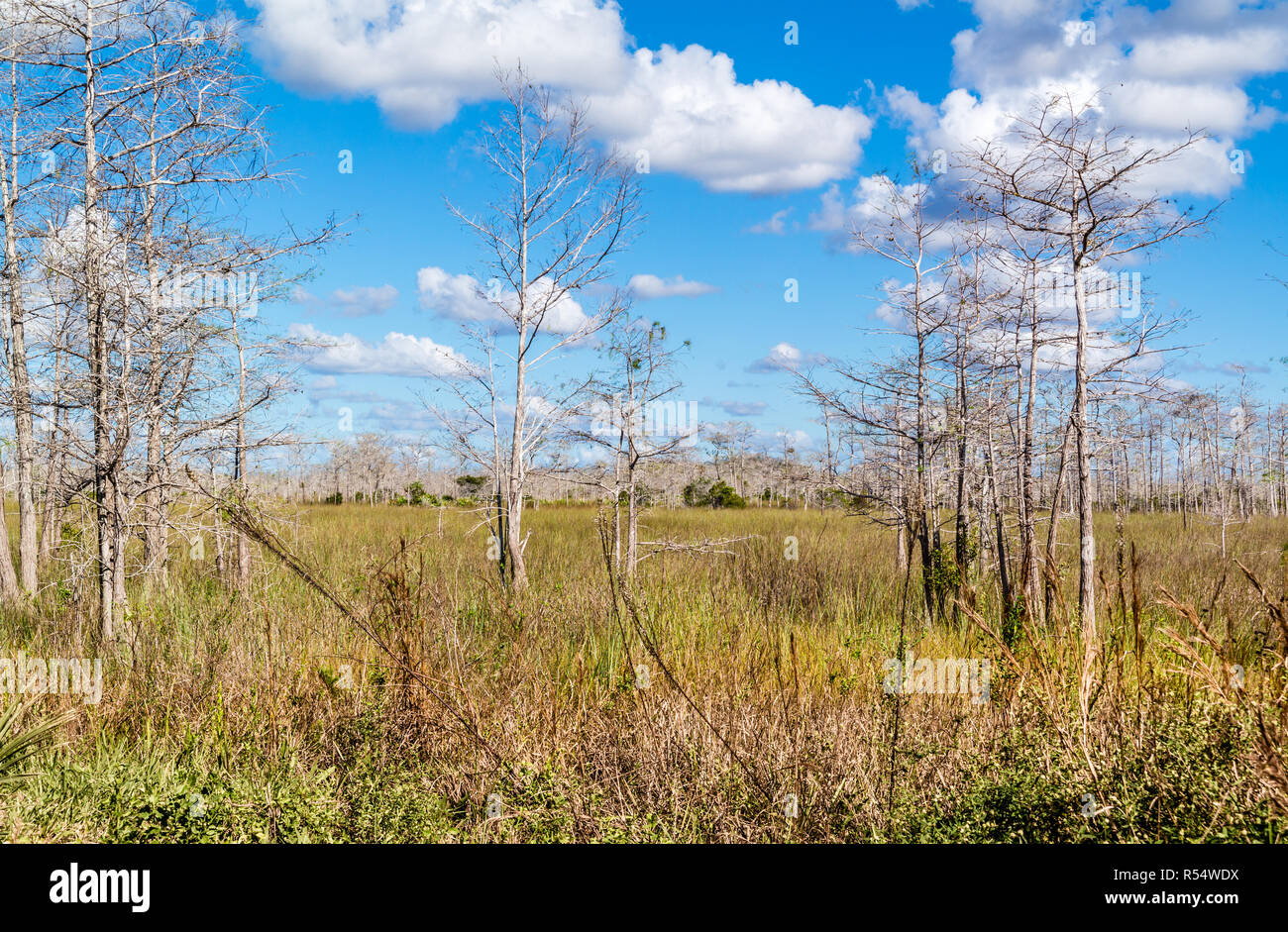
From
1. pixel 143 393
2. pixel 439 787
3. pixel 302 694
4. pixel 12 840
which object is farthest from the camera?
pixel 143 393

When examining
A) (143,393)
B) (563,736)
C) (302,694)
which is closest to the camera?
(563,736)

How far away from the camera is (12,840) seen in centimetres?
322

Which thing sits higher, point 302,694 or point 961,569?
point 961,569

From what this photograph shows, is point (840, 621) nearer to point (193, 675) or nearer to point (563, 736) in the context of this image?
point (563, 736)

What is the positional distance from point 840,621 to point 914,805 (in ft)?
12.3

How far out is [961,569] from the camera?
7.45 metres

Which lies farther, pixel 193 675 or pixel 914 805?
pixel 193 675
